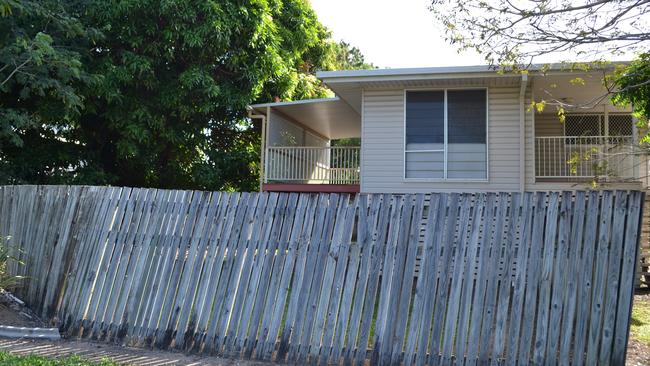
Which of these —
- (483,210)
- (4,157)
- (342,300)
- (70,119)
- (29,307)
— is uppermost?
(70,119)

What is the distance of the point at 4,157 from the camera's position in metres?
13.9

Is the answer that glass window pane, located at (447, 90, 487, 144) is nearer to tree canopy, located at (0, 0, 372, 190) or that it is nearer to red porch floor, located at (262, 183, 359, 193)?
red porch floor, located at (262, 183, 359, 193)

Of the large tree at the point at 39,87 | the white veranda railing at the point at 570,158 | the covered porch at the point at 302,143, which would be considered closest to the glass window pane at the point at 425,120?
the covered porch at the point at 302,143

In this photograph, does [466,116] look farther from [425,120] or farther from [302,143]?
[302,143]

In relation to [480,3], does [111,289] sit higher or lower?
lower

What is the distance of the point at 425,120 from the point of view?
11.3m

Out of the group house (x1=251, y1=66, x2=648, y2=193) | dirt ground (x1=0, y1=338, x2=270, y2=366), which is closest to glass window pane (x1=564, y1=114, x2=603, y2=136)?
house (x1=251, y1=66, x2=648, y2=193)

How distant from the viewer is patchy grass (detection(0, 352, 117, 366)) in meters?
4.87

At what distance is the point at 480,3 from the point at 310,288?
4441 millimetres

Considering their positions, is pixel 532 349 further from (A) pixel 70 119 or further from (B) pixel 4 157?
(B) pixel 4 157

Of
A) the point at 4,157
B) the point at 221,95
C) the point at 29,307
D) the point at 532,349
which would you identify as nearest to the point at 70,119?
the point at 4,157

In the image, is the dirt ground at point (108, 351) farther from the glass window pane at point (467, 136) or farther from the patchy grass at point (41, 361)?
the glass window pane at point (467, 136)

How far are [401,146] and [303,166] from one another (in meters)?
4.92

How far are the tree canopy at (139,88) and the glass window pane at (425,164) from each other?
548 cm
